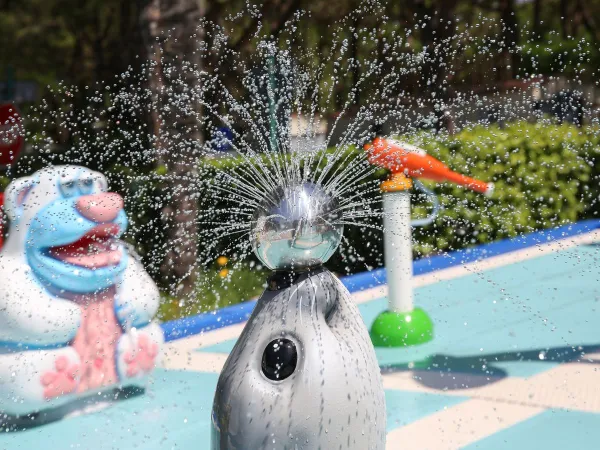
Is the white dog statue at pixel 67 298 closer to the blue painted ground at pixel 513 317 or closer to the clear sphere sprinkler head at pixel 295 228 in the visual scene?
the blue painted ground at pixel 513 317

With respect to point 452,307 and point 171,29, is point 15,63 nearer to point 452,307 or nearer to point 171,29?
point 171,29

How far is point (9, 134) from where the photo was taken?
630cm

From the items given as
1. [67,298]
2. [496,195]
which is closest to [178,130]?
[67,298]

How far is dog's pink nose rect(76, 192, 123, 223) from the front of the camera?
4.59 meters

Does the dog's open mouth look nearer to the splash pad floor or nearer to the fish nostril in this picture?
the splash pad floor

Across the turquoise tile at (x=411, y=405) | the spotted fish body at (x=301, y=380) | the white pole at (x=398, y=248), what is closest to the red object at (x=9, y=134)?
the white pole at (x=398, y=248)

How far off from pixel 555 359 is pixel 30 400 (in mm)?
3258

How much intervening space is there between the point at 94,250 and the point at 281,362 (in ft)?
7.71

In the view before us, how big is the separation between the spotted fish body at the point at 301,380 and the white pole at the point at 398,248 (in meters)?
2.63

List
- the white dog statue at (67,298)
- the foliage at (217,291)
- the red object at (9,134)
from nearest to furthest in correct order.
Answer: the white dog statue at (67,298) < the red object at (9,134) < the foliage at (217,291)

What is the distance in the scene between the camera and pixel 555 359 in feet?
18.3

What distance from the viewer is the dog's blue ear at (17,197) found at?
464 centimetres

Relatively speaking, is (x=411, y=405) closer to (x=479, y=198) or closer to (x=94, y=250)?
(x=94, y=250)

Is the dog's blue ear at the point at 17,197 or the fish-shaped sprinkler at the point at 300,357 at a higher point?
the dog's blue ear at the point at 17,197
